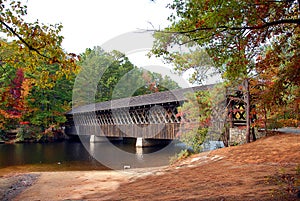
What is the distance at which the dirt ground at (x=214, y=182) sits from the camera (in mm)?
4734

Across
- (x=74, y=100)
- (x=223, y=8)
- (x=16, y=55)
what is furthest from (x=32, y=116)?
(x=223, y=8)

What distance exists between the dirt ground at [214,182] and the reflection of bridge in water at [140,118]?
5.48 metres

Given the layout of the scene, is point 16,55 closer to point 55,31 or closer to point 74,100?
point 55,31

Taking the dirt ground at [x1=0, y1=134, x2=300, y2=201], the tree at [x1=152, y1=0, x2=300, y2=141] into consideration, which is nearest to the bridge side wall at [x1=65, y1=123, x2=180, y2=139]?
the dirt ground at [x1=0, y1=134, x2=300, y2=201]

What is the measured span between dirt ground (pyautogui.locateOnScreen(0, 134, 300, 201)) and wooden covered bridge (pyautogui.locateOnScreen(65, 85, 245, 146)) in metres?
4.98

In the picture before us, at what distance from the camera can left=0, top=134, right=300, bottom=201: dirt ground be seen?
473 cm

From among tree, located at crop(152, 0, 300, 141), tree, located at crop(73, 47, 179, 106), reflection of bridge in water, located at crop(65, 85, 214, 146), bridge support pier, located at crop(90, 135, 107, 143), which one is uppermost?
tree, located at crop(73, 47, 179, 106)

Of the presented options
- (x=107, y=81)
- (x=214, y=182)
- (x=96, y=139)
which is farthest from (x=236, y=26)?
(x=107, y=81)

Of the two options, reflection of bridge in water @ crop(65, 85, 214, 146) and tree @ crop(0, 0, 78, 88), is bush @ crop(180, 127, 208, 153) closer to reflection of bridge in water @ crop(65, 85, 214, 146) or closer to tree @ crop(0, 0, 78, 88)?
reflection of bridge in water @ crop(65, 85, 214, 146)

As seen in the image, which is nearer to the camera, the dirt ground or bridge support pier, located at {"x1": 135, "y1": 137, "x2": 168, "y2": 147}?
Result: the dirt ground

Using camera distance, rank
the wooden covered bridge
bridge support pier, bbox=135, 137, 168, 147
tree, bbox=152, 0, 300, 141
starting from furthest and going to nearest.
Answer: bridge support pier, bbox=135, 137, 168, 147, the wooden covered bridge, tree, bbox=152, 0, 300, 141

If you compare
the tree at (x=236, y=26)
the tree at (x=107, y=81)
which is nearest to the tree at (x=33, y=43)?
the tree at (x=236, y=26)

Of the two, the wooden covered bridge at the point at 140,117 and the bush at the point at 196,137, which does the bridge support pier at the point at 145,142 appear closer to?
the wooden covered bridge at the point at 140,117

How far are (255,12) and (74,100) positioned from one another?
39263mm
